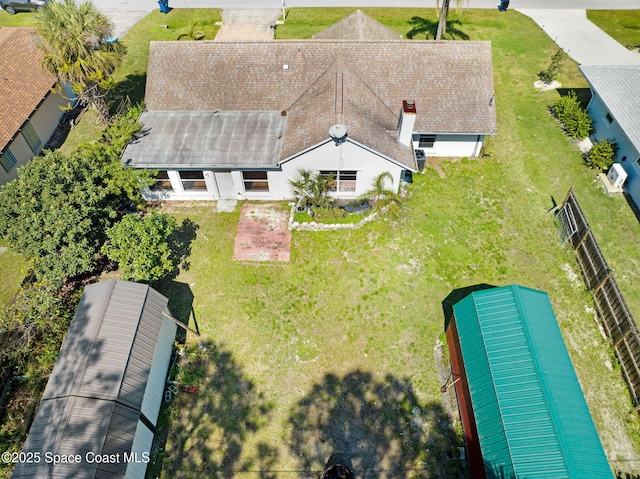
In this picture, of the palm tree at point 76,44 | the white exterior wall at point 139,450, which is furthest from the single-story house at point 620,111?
the palm tree at point 76,44

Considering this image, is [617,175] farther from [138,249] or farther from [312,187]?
[138,249]

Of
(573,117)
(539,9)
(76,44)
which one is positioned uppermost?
(539,9)

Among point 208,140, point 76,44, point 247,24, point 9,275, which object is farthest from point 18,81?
point 247,24

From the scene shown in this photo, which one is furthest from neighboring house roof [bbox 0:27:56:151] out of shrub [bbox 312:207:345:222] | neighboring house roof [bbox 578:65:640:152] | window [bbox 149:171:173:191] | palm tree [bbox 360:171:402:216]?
neighboring house roof [bbox 578:65:640:152]

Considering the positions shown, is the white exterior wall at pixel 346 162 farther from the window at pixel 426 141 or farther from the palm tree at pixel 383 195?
the window at pixel 426 141

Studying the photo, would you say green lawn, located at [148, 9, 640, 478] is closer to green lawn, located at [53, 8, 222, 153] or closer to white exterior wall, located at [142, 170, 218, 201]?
white exterior wall, located at [142, 170, 218, 201]

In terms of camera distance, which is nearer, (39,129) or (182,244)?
(182,244)
